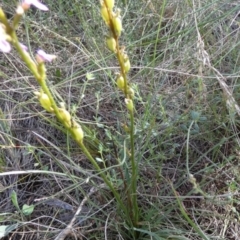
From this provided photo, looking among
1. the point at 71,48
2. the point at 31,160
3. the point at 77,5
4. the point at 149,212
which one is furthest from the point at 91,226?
the point at 77,5

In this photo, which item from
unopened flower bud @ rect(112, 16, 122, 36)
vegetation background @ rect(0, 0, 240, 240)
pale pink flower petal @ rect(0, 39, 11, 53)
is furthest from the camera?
vegetation background @ rect(0, 0, 240, 240)

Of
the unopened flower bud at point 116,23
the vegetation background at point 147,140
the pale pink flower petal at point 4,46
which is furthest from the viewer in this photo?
the vegetation background at point 147,140

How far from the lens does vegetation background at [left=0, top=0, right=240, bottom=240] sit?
1.14 metres

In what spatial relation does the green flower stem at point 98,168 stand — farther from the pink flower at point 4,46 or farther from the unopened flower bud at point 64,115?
the pink flower at point 4,46

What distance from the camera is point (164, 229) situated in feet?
3.60

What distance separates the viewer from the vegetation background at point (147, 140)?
1.14m

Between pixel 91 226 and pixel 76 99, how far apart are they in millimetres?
436

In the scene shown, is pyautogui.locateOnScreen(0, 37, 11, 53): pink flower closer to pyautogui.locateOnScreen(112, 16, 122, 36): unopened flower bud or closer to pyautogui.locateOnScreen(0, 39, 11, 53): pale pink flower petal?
pyautogui.locateOnScreen(0, 39, 11, 53): pale pink flower petal

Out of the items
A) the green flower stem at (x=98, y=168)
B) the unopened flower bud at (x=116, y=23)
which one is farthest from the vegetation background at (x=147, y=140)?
the unopened flower bud at (x=116, y=23)

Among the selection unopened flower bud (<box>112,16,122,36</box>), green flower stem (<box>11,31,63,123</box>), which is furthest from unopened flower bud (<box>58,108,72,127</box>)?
unopened flower bud (<box>112,16,122,36</box>)

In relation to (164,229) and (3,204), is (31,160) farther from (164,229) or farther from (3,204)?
(164,229)

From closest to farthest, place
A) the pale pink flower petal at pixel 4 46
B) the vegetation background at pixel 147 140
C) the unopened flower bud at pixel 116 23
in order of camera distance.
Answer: the pale pink flower petal at pixel 4 46 < the unopened flower bud at pixel 116 23 < the vegetation background at pixel 147 140

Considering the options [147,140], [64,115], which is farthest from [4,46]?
[147,140]

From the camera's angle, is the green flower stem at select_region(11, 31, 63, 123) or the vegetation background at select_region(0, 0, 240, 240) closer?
the green flower stem at select_region(11, 31, 63, 123)
